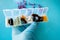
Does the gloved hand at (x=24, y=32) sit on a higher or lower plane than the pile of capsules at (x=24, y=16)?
lower

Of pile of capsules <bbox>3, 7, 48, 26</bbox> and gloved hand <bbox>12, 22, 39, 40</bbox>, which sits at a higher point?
pile of capsules <bbox>3, 7, 48, 26</bbox>

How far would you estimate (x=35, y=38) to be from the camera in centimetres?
Result: 92

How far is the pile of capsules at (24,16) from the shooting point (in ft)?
2.74

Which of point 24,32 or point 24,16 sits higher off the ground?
point 24,16

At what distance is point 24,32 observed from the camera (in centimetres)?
88

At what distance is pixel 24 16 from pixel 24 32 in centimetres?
11

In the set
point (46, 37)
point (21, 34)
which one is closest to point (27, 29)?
point (21, 34)

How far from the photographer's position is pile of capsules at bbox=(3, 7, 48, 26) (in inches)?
32.8

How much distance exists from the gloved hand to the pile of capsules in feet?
0.11

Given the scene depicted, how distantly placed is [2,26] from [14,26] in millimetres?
79

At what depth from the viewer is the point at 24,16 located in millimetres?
863

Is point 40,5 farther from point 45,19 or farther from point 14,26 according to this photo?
point 14,26

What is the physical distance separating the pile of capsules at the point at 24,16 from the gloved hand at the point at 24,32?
3 centimetres

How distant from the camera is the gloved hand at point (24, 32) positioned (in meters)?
0.87
